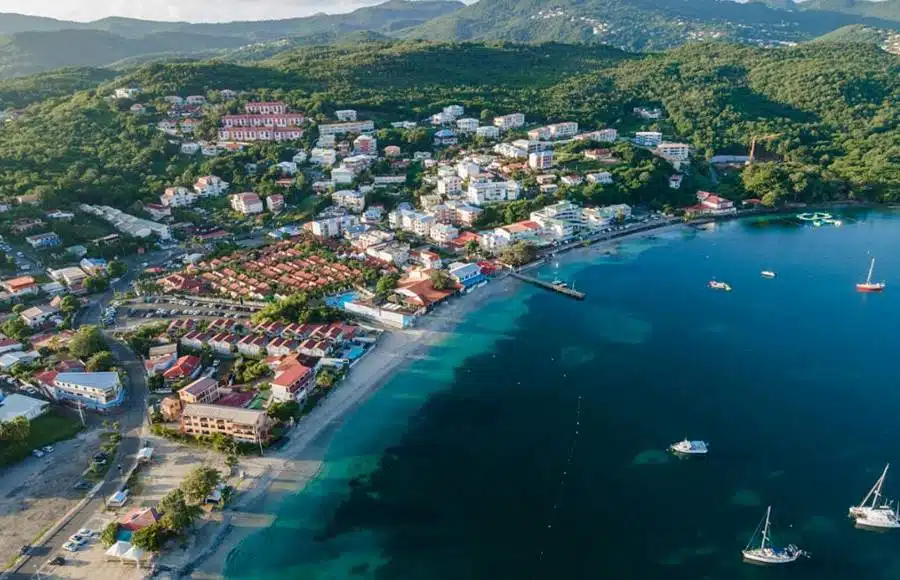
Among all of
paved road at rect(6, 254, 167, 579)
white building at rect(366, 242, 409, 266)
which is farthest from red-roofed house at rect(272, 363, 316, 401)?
white building at rect(366, 242, 409, 266)

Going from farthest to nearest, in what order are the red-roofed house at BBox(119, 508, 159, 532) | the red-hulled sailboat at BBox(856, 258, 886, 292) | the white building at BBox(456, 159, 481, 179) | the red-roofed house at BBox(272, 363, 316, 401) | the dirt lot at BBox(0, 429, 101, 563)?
the white building at BBox(456, 159, 481, 179), the red-hulled sailboat at BBox(856, 258, 886, 292), the red-roofed house at BBox(272, 363, 316, 401), the dirt lot at BBox(0, 429, 101, 563), the red-roofed house at BBox(119, 508, 159, 532)

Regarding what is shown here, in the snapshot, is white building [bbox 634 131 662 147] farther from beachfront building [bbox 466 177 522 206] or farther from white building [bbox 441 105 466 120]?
beachfront building [bbox 466 177 522 206]

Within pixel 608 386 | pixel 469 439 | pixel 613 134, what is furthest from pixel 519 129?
pixel 469 439

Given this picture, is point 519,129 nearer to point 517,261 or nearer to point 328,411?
point 517,261

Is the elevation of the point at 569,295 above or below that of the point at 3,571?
above

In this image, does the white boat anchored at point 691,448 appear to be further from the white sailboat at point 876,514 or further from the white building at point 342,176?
the white building at point 342,176

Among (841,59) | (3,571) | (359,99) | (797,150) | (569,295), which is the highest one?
(841,59)

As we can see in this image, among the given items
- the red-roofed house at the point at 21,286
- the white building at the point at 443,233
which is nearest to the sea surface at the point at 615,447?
the white building at the point at 443,233
